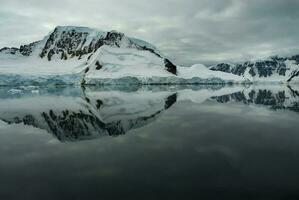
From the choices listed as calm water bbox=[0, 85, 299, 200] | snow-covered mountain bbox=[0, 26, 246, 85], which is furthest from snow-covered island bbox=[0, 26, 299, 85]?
calm water bbox=[0, 85, 299, 200]

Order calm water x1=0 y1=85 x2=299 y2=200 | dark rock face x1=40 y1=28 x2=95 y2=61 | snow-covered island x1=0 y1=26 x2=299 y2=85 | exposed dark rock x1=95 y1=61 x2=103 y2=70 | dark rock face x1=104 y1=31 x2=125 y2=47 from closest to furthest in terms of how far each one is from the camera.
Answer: calm water x1=0 y1=85 x2=299 y2=200, snow-covered island x1=0 y1=26 x2=299 y2=85, exposed dark rock x1=95 y1=61 x2=103 y2=70, dark rock face x1=104 y1=31 x2=125 y2=47, dark rock face x1=40 y1=28 x2=95 y2=61

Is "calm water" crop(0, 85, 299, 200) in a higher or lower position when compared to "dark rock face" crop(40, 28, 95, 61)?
lower

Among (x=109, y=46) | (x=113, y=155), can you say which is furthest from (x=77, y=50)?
(x=113, y=155)

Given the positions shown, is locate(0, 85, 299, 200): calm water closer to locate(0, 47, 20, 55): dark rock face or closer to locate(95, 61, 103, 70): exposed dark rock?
locate(95, 61, 103, 70): exposed dark rock

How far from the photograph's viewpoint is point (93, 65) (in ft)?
454

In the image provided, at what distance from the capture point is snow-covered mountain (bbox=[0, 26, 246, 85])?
12597 cm

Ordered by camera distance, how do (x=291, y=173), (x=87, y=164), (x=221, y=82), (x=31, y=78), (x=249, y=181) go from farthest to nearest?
(x=221, y=82) < (x=31, y=78) < (x=87, y=164) < (x=291, y=173) < (x=249, y=181)

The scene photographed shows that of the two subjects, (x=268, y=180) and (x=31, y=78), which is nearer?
(x=268, y=180)

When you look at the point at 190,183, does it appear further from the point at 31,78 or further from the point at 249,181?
the point at 31,78

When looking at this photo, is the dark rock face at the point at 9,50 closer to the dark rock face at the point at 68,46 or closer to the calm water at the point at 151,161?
the dark rock face at the point at 68,46

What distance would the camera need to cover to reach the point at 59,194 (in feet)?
29.4

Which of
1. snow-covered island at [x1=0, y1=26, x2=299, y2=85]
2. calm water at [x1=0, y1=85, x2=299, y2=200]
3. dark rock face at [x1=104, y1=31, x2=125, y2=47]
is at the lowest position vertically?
calm water at [x1=0, y1=85, x2=299, y2=200]

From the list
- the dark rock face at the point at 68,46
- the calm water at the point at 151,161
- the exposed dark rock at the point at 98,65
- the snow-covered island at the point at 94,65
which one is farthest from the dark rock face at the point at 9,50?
the calm water at the point at 151,161

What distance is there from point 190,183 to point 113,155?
15.1ft
